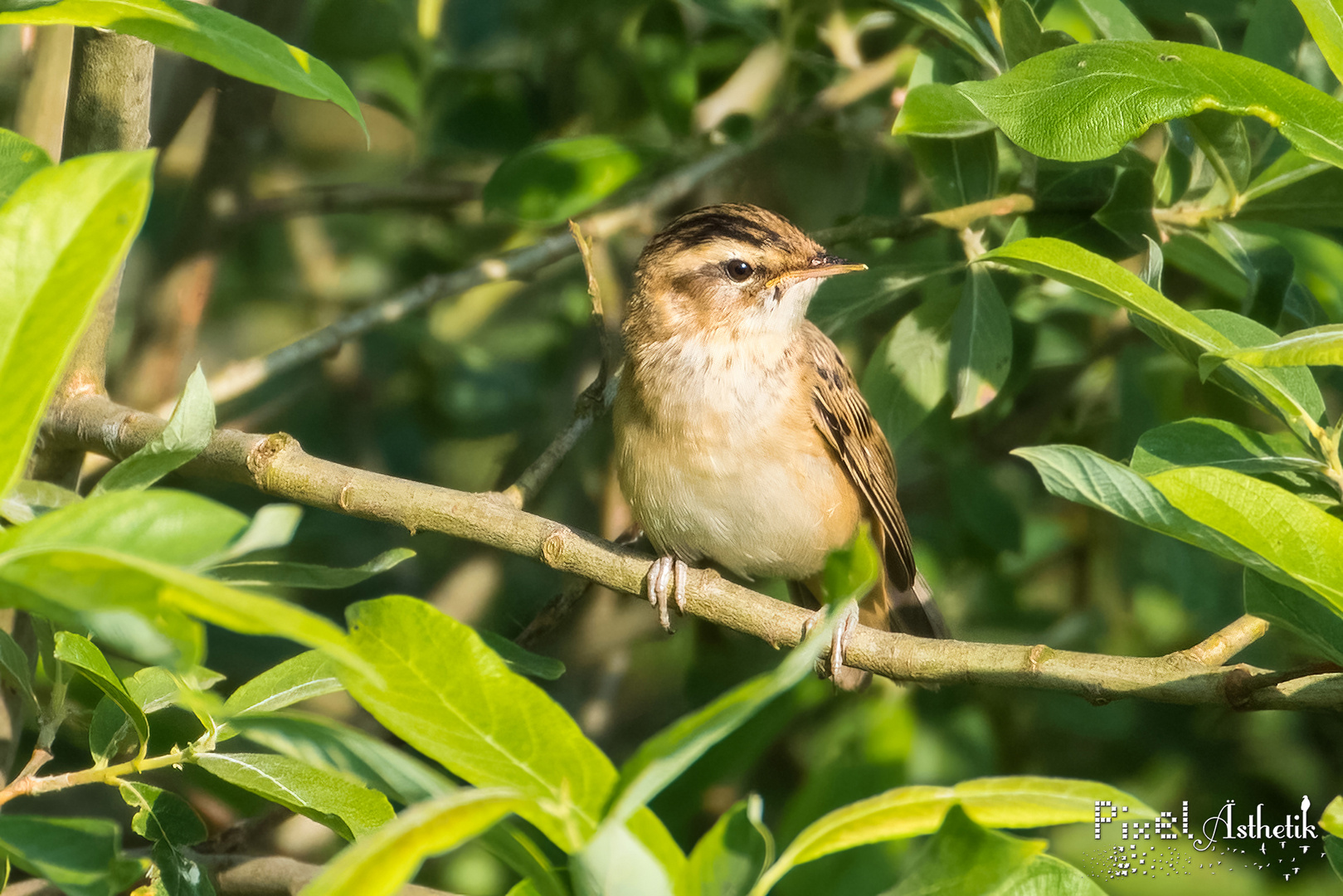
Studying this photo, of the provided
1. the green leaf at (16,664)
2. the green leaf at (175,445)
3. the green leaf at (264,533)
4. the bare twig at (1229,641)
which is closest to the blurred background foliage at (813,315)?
the bare twig at (1229,641)

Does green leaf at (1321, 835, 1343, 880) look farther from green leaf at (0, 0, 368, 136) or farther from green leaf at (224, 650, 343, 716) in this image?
green leaf at (0, 0, 368, 136)

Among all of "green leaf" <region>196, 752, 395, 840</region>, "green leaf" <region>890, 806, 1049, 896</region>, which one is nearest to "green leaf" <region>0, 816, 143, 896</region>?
"green leaf" <region>196, 752, 395, 840</region>

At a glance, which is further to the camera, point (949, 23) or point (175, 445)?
point (949, 23)

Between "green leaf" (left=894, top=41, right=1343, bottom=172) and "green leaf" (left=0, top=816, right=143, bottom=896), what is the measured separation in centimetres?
178

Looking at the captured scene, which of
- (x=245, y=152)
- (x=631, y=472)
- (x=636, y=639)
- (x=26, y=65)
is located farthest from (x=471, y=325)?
(x=26, y=65)

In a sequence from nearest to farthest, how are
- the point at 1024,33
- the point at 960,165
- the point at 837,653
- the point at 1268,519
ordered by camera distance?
the point at 1268,519 → the point at 1024,33 → the point at 837,653 → the point at 960,165

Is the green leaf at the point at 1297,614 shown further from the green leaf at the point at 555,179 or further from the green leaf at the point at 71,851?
the green leaf at the point at 555,179

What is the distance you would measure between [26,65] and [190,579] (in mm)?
2529

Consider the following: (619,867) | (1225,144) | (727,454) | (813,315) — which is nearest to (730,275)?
(813,315)

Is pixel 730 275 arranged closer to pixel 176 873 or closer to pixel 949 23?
pixel 949 23

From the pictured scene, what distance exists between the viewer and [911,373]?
3.46 metres

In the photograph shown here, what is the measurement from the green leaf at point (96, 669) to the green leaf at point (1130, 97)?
1.72 m

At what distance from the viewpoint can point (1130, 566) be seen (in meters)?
4.83

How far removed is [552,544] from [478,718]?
1281mm
